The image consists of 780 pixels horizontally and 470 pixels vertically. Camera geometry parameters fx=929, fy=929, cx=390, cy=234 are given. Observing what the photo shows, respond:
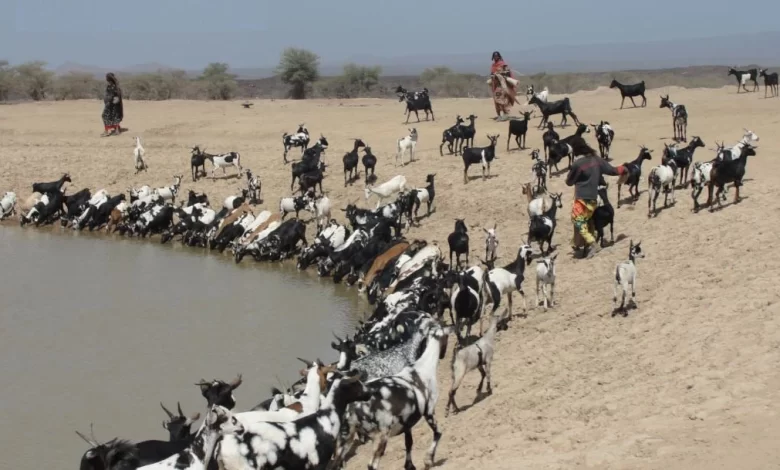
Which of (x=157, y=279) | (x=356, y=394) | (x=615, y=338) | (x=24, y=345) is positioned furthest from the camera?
(x=157, y=279)

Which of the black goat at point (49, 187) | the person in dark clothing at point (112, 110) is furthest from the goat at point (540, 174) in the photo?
the person in dark clothing at point (112, 110)

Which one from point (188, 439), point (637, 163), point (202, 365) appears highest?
point (637, 163)

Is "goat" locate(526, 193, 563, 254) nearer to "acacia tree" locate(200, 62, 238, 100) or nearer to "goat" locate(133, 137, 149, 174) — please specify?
"goat" locate(133, 137, 149, 174)

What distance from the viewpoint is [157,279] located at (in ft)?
53.3

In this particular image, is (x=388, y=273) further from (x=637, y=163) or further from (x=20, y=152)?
(x=20, y=152)

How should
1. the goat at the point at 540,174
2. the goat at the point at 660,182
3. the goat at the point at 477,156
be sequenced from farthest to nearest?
the goat at the point at 477,156 < the goat at the point at 540,174 < the goat at the point at 660,182

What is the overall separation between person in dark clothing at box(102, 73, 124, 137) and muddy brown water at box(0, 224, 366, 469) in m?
10.4

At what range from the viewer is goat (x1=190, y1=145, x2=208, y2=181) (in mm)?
22469

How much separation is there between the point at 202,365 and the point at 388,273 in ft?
12.3

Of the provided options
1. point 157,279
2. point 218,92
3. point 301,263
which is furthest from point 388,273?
point 218,92

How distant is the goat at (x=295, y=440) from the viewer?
6.61 m

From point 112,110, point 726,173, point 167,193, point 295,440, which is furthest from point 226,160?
point 295,440

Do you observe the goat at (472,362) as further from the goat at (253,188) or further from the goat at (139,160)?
the goat at (139,160)

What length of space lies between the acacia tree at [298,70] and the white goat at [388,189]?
31.8m
